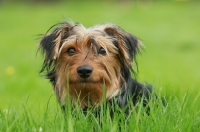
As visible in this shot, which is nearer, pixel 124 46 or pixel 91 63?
pixel 91 63

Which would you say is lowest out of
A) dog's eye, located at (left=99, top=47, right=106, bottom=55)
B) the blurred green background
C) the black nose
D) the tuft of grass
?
the blurred green background

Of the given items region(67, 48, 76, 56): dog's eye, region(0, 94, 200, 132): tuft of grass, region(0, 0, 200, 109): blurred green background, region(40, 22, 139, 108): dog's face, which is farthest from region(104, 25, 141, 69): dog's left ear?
region(0, 94, 200, 132): tuft of grass

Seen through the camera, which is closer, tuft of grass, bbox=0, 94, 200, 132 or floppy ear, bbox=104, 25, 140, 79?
tuft of grass, bbox=0, 94, 200, 132

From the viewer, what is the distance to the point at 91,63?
5.77 metres

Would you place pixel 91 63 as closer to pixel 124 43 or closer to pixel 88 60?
pixel 88 60

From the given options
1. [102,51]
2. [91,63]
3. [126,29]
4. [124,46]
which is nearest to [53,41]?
[102,51]

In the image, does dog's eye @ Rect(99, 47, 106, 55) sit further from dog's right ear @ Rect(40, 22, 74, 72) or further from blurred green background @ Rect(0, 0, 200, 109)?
blurred green background @ Rect(0, 0, 200, 109)

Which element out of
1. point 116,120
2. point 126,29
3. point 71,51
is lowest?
point 126,29

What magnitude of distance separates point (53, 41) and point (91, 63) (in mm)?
669

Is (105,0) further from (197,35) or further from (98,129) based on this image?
(98,129)

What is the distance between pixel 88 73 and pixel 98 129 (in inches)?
34.3

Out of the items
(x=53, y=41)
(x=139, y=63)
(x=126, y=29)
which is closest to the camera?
(x=53, y=41)

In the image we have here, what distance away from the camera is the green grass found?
5.11m

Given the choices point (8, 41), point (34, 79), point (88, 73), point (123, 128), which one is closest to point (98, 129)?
point (123, 128)
